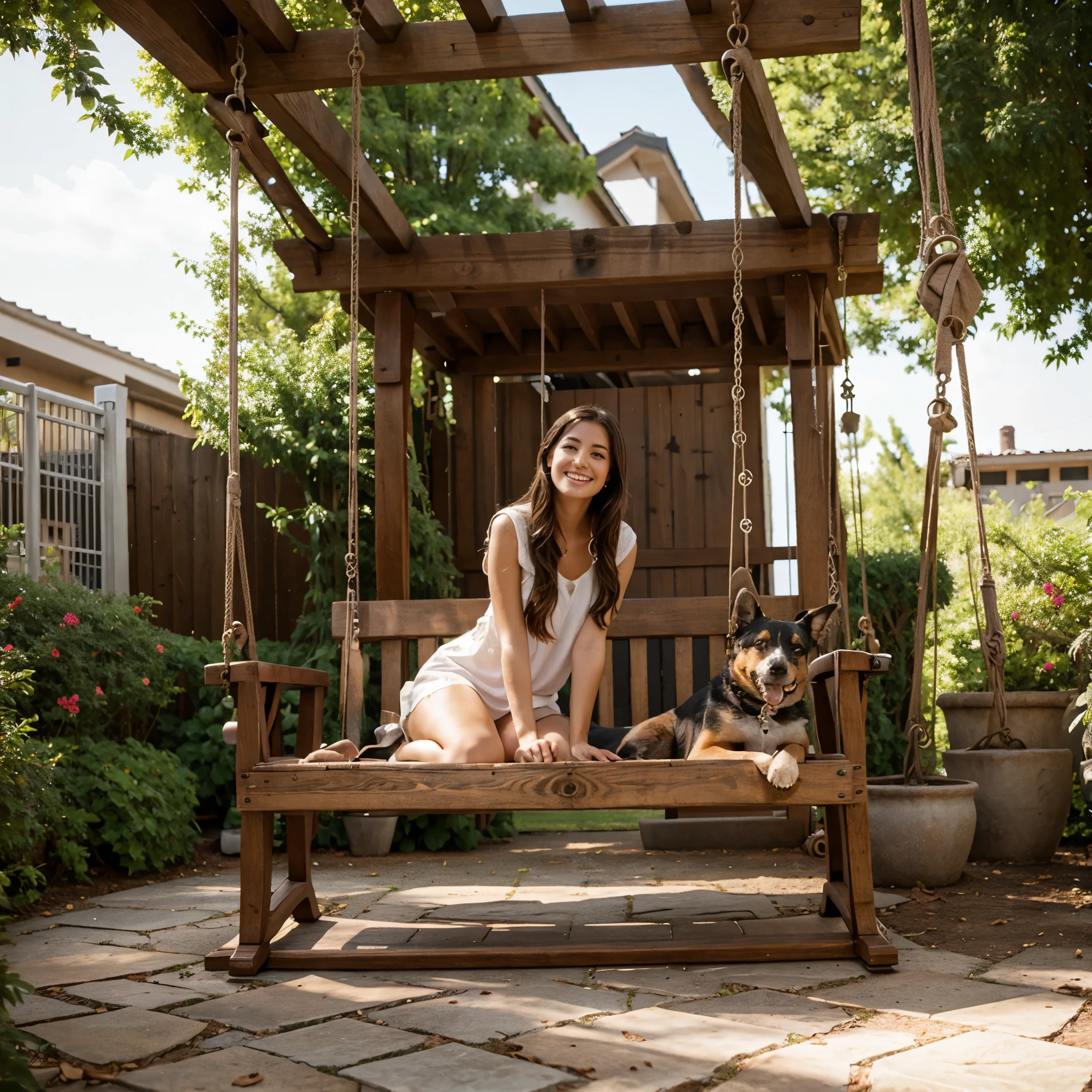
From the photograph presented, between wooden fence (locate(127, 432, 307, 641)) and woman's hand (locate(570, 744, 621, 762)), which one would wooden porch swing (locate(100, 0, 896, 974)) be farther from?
wooden fence (locate(127, 432, 307, 641))

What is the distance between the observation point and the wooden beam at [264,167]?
361 cm

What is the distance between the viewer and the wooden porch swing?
2812 millimetres

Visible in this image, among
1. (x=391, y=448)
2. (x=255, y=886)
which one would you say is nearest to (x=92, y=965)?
(x=255, y=886)

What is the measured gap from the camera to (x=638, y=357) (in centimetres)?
700

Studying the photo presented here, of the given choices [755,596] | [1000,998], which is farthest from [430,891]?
[1000,998]

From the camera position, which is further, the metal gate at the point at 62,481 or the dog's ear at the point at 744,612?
the metal gate at the point at 62,481

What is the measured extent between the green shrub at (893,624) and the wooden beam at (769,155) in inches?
116

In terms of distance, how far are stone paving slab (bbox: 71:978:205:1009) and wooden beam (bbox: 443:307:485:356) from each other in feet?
13.2

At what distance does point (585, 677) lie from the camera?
329 centimetres

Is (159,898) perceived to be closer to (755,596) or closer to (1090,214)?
(755,596)

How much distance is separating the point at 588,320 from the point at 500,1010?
467 cm

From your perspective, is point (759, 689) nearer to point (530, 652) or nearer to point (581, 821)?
point (530, 652)

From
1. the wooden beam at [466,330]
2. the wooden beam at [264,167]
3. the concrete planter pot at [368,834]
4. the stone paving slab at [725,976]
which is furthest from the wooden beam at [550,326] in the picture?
the stone paving slab at [725,976]

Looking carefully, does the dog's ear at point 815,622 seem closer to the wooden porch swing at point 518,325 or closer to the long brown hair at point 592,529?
the wooden porch swing at point 518,325
